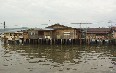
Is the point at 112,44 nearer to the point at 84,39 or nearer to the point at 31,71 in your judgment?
the point at 84,39

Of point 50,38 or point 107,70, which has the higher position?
point 50,38

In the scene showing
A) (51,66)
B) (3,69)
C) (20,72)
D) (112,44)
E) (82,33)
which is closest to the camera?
(20,72)

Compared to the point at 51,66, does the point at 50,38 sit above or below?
above

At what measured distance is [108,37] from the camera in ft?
182

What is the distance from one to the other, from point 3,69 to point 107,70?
36.3 ft

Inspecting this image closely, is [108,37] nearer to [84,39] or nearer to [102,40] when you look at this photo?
[102,40]

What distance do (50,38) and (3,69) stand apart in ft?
99.2

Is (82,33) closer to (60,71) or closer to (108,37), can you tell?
(108,37)

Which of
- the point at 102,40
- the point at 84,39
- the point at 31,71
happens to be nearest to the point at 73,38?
the point at 84,39

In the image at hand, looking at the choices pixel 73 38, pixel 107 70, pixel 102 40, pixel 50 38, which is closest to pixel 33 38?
pixel 50 38

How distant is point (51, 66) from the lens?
27.1 metres

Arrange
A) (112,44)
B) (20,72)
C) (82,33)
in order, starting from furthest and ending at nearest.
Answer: (82,33)
(112,44)
(20,72)

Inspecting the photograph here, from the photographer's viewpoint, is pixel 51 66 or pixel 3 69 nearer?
pixel 3 69

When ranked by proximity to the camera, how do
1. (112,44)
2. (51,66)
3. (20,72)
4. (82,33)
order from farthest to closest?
(82,33)
(112,44)
(51,66)
(20,72)
